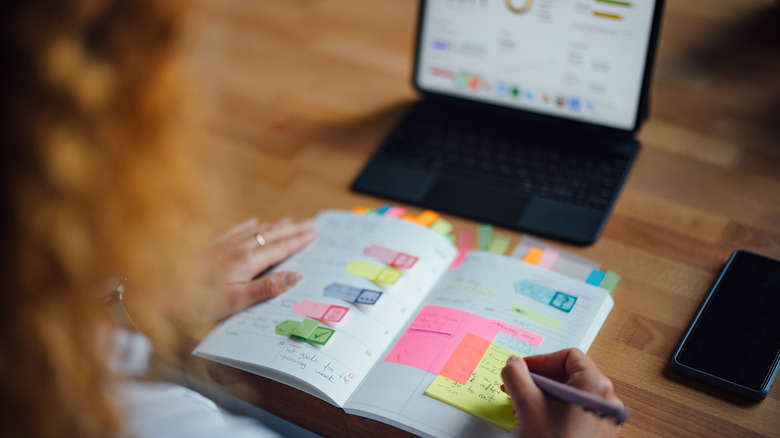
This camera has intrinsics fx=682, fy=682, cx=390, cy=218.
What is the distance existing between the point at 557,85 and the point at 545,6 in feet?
0.39

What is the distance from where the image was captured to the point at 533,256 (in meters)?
0.92

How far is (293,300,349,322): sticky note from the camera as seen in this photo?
2.71 feet

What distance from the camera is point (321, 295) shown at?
2.84 feet

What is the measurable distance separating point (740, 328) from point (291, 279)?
1.79 feet

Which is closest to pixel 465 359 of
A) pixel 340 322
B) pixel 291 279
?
pixel 340 322

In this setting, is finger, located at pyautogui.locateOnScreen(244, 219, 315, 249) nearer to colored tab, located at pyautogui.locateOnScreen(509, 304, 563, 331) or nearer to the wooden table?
the wooden table

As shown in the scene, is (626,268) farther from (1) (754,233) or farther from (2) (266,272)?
(2) (266,272)

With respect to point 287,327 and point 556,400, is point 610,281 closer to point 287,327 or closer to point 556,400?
point 556,400

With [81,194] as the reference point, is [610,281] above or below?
below

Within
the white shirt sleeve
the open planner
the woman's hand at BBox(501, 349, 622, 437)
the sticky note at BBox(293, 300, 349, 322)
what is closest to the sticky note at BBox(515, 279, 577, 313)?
the open planner

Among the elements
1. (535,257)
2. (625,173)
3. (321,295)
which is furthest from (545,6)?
(321,295)

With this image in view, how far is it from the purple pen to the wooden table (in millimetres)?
104

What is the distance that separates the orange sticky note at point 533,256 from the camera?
2.98 feet

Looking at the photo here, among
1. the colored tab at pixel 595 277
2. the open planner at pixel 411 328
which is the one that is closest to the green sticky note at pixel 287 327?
the open planner at pixel 411 328
